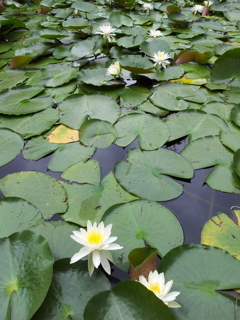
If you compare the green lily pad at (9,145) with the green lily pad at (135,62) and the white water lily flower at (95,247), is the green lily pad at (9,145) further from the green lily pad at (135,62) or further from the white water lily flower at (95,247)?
the green lily pad at (135,62)

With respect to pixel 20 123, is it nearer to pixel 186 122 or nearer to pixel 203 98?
pixel 186 122

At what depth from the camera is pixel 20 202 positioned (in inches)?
51.3

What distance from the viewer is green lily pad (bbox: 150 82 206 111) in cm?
202

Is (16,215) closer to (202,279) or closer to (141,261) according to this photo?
(141,261)

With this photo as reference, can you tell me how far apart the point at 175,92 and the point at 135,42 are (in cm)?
104

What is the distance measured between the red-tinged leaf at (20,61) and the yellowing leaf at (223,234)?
2333 mm

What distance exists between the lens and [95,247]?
0.95 meters

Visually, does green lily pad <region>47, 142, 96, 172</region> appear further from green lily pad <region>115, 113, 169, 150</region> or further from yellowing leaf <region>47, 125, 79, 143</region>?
green lily pad <region>115, 113, 169, 150</region>

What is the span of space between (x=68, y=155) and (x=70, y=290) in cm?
87

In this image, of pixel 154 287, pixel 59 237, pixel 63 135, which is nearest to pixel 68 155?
pixel 63 135

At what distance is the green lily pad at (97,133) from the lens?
5.64ft

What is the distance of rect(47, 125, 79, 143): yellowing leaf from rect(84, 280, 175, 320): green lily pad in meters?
1.10

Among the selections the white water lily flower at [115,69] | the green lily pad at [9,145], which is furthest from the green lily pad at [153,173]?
the white water lily flower at [115,69]

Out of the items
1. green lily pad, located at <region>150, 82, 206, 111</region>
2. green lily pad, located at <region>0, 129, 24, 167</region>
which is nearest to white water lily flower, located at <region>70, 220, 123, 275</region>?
green lily pad, located at <region>0, 129, 24, 167</region>
